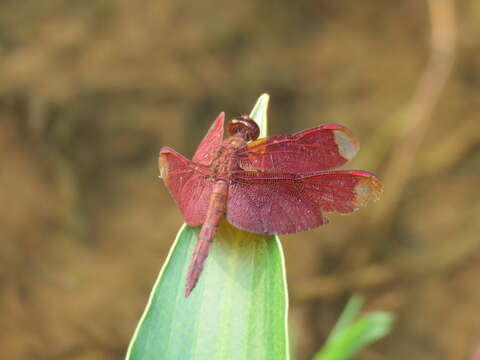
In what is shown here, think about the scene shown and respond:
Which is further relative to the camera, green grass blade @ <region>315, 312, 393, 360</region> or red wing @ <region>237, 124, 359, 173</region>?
green grass blade @ <region>315, 312, 393, 360</region>

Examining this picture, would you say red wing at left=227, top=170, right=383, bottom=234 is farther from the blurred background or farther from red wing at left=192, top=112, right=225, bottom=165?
the blurred background

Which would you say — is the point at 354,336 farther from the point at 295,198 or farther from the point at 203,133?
the point at 203,133

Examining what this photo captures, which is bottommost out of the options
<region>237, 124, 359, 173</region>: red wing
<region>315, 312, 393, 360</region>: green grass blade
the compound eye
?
<region>315, 312, 393, 360</region>: green grass blade

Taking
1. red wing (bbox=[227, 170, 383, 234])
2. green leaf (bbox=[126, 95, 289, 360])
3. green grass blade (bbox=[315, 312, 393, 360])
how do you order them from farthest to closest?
green grass blade (bbox=[315, 312, 393, 360])
red wing (bbox=[227, 170, 383, 234])
green leaf (bbox=[126, 95, 289, 360])

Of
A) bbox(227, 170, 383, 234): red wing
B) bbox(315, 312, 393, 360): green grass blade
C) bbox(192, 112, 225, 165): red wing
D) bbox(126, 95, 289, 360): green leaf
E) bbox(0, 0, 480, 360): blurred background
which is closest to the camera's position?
bbox(126, 95, 289, 360): green leaf

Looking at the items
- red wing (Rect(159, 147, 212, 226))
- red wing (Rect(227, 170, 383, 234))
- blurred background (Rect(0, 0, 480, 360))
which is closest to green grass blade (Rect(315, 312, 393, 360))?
red wing (Rect(227, 170, 383, 234))

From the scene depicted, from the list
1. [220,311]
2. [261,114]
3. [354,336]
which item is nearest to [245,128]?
[261,114]

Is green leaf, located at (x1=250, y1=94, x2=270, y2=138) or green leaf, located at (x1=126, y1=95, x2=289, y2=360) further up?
green leaf, located at (x1=250, y1=94, x2=270, y2=138)
